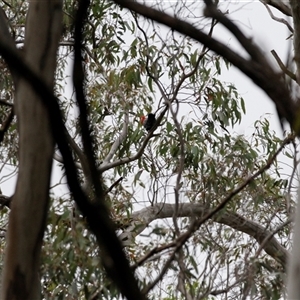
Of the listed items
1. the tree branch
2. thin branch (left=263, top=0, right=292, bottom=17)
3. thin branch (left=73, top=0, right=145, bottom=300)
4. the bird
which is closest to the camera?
thin branch (left=73, top=0, right=145, bottom=300)

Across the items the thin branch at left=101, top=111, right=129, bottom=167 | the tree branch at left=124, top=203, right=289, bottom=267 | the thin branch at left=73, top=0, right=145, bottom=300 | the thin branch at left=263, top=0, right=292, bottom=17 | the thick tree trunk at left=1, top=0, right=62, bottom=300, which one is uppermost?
the thin branch at left=263, top=0, right=292, bottom=17

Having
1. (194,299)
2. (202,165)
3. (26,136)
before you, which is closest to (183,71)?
(202,165)

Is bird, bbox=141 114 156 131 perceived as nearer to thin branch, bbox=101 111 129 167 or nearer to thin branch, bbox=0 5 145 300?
thin branch, bbox=101 111 129 167

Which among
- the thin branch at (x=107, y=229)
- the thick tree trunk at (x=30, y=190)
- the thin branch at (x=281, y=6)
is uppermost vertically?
the thin branch at (x=281, y=6)

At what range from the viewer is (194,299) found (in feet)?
8.63

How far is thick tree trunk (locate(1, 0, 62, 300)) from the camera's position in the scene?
1.45 metres

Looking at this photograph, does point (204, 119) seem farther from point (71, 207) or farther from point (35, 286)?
point (35, 286)

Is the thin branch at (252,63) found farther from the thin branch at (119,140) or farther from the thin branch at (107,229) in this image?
the thin branch at (119,140)

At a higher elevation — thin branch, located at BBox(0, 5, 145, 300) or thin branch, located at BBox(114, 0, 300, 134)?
thin branch, located at BBox(114, 0, 300, 134)

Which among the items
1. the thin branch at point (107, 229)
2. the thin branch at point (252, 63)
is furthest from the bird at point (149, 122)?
the thin branch at point (107, 229)

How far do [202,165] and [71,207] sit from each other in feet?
4.65

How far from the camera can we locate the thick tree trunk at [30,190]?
1.45 meters

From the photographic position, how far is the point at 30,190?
57.7 inches

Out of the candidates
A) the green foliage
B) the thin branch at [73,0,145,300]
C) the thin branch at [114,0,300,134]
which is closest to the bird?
the green foliage
